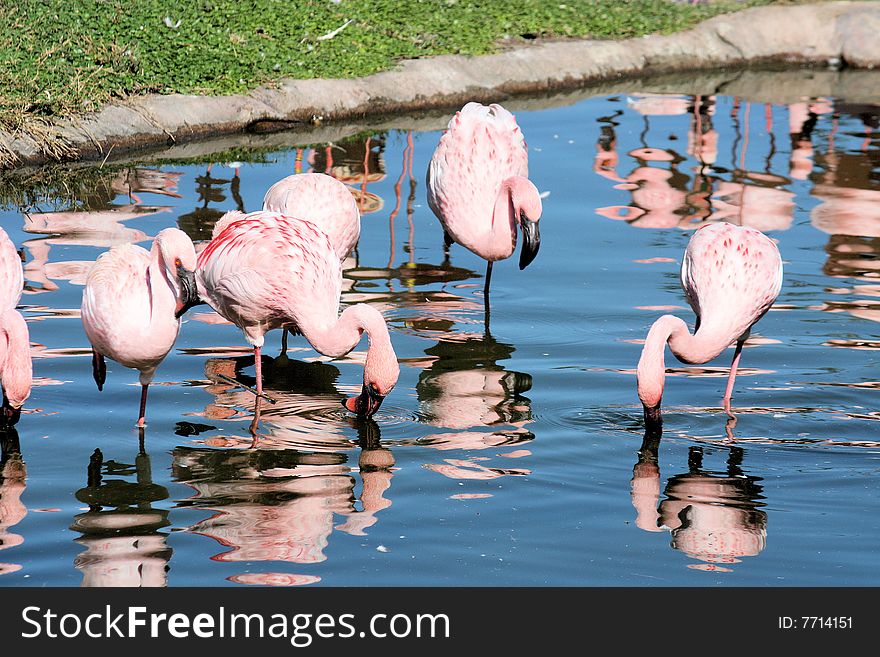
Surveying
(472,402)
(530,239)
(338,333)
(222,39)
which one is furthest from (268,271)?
(222,39)

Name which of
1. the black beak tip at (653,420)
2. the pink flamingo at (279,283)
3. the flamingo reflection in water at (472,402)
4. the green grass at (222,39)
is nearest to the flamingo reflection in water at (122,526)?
the pink flamingo at (279,283)

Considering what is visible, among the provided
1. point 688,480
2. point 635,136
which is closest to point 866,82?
point 635,136

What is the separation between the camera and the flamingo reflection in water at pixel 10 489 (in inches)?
183

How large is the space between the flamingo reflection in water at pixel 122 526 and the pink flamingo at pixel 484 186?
2524mm

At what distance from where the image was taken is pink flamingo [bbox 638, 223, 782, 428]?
5863 mm

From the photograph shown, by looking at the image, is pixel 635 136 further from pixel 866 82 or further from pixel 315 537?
pixel 315 537

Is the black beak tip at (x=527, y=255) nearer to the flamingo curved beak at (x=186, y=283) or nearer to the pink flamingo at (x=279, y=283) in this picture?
the pink flamingo at (x=279, y=283)

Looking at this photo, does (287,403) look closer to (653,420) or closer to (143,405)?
(143,405)

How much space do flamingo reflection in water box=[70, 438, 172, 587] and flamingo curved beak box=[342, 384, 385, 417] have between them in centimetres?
86

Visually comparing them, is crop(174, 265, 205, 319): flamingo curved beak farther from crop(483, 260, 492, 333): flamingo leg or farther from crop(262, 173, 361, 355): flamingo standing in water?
crop(483, 260, 492, 333): flamingo leg

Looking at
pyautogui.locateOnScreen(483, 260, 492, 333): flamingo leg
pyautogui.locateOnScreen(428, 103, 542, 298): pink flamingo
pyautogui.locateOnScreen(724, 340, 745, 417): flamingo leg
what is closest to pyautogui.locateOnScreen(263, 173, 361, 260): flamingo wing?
pyautogui.locateOnScreen(428, 103, 542, 298): pink flamingo

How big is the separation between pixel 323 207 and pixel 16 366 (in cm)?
210

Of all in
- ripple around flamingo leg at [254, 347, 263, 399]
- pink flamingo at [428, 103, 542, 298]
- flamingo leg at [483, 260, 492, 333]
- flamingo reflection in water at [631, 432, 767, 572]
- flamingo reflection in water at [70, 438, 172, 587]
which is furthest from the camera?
flamingo leg at [483, 260, 492, 333]

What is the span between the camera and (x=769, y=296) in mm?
6133
